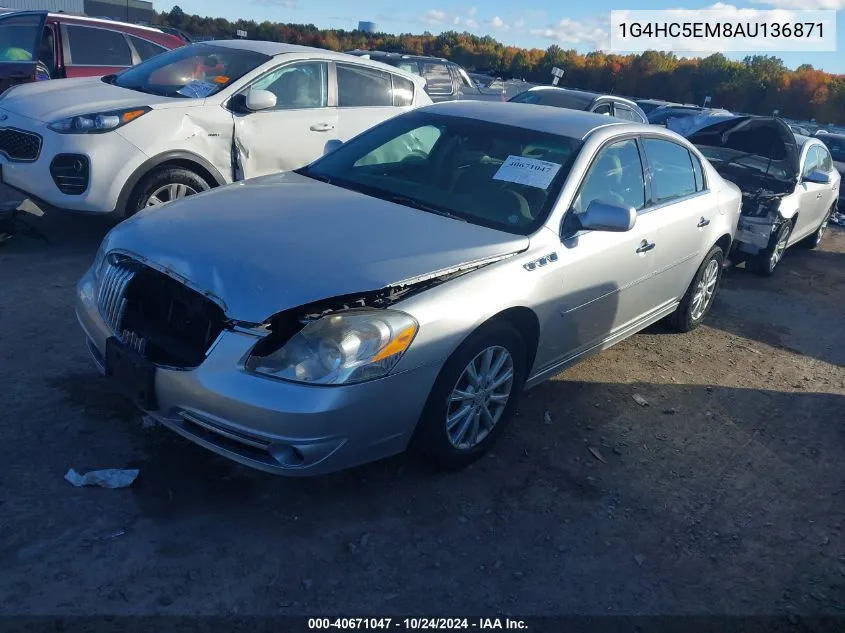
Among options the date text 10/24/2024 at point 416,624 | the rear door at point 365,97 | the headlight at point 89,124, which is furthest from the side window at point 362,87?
the date text 10/24/2024 at point 416,624

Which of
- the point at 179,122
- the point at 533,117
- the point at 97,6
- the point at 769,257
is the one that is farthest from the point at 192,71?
the point at 97,6

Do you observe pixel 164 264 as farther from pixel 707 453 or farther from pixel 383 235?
pixel 707 453

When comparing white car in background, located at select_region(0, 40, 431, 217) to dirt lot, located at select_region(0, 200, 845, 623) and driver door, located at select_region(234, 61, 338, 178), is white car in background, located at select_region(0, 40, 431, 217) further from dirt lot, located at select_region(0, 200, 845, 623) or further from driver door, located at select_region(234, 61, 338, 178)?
dirt lot, located at select_region(0, 200, 845, 623)

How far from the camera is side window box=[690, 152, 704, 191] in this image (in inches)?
213

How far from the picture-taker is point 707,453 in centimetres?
418

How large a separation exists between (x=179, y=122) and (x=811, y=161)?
7324 mm

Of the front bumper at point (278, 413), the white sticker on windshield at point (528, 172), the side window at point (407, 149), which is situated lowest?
the front bumper at point (278, 413)

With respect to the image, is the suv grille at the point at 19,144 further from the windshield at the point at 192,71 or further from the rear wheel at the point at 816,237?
the rear wheel at the point at 816,237

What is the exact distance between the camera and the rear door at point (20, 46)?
9.25 metres

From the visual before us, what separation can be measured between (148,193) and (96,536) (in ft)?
12.2

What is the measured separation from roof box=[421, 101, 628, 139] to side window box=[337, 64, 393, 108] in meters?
2.63

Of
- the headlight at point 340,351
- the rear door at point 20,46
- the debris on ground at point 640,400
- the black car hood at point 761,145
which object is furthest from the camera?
the rear door at point 20,46

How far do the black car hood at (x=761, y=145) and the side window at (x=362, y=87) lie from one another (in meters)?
3.98

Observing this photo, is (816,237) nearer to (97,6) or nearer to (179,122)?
(179,122)
